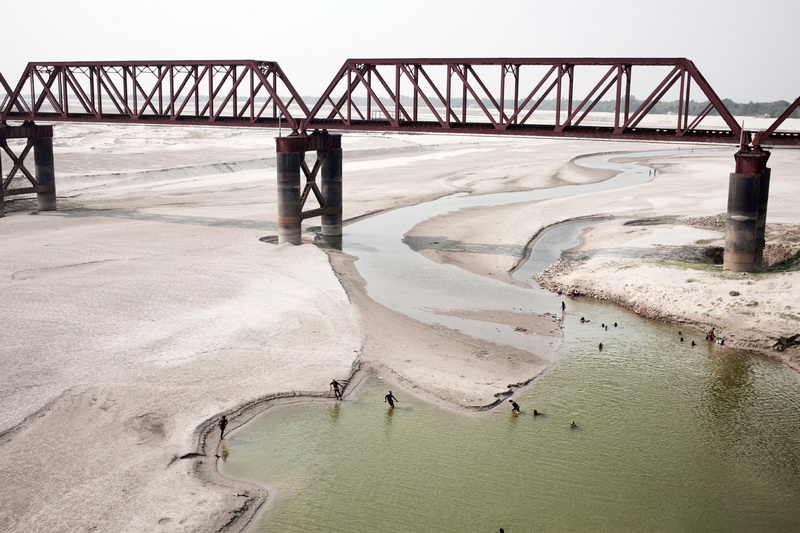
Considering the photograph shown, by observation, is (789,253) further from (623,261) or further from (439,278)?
(439,278)

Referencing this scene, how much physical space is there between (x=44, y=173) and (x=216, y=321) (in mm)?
29050

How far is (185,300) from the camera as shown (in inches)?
1107

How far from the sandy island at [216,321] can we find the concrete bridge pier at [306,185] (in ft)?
5.69

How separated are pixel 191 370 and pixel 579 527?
1148 cm

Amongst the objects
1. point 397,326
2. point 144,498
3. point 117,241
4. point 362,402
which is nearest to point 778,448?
point 362,402

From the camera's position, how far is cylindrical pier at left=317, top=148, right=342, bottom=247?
42250 mm

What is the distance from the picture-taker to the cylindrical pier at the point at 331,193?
42250mm

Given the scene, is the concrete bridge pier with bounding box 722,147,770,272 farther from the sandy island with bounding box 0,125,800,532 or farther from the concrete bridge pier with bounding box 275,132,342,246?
the concrete bridge pier with bounding box 275,132,342,246

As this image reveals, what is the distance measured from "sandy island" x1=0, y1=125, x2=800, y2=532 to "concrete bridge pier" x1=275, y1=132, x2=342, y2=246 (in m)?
1.74

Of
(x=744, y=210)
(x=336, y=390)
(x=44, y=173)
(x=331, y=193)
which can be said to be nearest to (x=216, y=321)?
(x=336, y=390)

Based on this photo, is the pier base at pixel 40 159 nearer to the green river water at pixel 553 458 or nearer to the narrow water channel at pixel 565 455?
the narrow water channel at pixel 565 455

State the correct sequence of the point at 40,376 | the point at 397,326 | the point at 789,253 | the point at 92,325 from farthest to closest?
the point at 789,253 < the point at 397,326 < the point at 92,325 < the point at 40,376

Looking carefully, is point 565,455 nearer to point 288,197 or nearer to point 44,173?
point 288,197

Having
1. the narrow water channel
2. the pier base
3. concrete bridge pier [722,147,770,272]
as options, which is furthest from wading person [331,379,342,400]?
the pier base
